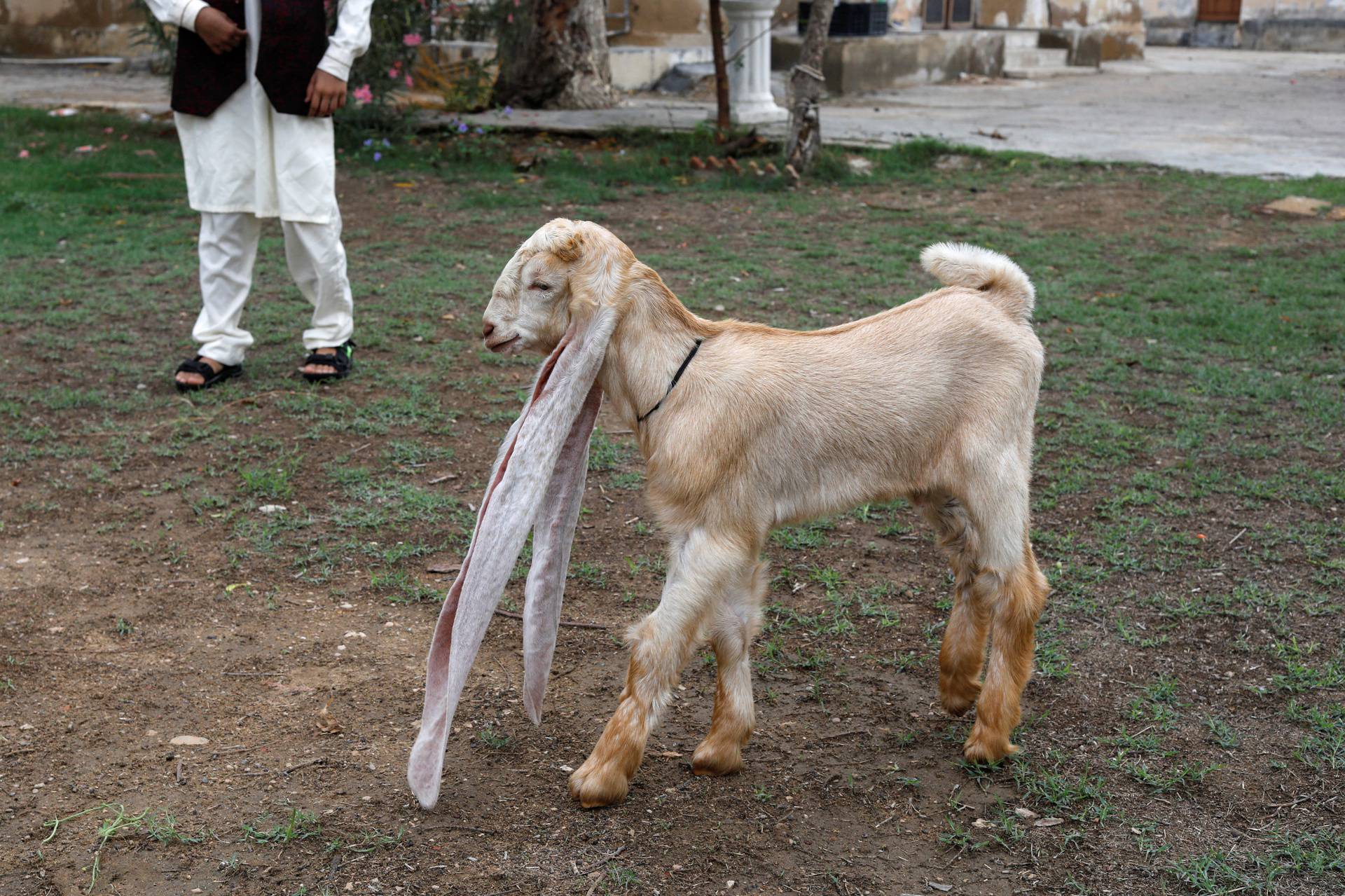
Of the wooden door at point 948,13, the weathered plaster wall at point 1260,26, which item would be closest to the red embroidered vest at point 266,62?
the wooden door at point 948,13

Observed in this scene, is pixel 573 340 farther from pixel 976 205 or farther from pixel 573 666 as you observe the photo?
pixel 976 205

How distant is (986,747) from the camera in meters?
3.11

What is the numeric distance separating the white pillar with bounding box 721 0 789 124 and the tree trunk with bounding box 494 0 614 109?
1.45 metres

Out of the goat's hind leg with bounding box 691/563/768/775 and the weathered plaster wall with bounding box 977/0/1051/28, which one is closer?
the goat's hind leg with bounding box 691/563/768/775

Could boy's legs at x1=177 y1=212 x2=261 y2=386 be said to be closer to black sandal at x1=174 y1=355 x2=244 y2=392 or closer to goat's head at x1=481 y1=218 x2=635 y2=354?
black sandal at x1=174 y1=355 x2=244 y2=392

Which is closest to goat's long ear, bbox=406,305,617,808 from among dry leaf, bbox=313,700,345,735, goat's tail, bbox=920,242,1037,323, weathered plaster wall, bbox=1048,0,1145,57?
dry leaf, bbox=313,700,345,735

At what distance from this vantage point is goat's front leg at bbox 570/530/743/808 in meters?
2.82

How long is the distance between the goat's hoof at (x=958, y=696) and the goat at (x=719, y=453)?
0.21 meters

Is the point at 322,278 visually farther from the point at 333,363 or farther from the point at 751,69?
the point at 751,69

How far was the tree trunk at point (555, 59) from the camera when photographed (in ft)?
42.1

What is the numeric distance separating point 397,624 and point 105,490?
63.2 inches

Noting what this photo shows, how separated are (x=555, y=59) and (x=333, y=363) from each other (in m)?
8.13

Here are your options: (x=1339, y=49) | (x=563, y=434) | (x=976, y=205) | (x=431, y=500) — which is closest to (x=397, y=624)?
(x=431, y=500)

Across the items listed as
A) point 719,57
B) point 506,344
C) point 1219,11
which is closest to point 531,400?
point 506,344
